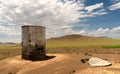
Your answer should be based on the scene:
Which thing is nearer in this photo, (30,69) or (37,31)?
(30,69)

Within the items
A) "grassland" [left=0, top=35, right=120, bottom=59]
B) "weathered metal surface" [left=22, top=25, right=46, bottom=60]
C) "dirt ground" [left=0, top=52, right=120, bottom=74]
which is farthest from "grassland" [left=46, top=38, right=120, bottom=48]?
"dirt ground" [left=0, top=52, right=120, bottom=74]

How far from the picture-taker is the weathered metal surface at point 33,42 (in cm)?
2108

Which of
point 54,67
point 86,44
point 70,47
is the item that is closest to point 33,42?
point 54,67

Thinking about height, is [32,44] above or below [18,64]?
above

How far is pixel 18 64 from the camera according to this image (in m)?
19.9

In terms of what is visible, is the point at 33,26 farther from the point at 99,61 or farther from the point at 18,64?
the point at 99,61

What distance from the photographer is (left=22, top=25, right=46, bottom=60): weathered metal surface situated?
2108cm

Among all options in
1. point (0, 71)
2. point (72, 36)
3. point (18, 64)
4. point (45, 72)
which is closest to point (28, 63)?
point (18, 64)

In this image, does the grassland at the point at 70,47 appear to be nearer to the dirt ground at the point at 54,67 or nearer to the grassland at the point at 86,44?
the grassland at the point at 86,44

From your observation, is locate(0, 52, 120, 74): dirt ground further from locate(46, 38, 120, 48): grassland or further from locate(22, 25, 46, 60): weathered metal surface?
locate(46, 38, 120, 48): grassland

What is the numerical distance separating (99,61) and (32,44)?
7.15 m

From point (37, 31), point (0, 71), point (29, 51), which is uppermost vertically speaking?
point (37, 31)

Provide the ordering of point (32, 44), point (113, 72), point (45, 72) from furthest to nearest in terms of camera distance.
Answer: point (32, 44) < point (45, 72) < point (113, 72)

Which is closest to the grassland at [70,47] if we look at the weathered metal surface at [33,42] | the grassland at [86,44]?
the grassland at [86,44]
